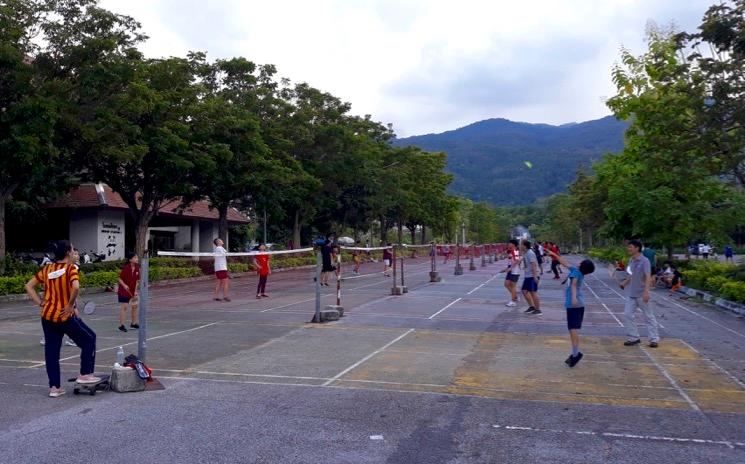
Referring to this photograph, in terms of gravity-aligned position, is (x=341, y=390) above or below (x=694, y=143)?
below

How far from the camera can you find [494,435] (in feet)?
21.5

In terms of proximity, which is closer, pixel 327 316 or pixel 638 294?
pixel 638 294

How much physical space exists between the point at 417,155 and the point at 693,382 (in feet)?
186

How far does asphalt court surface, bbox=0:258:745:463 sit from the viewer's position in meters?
6.27

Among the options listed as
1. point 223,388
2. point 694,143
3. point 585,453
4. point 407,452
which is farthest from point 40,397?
point 694,143

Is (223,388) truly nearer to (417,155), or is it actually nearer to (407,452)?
(407,452)

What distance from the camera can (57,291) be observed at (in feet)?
25.8

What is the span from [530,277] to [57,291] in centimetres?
1160

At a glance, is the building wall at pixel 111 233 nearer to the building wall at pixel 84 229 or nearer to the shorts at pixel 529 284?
the building wall at pixel 84 229

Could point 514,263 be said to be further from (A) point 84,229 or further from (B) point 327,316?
(A) point 84,229

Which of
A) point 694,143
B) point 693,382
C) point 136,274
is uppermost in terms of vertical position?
point 694,143

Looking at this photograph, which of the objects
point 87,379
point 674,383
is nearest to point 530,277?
point 674,383

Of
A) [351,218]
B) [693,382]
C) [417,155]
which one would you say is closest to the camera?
[693,382]

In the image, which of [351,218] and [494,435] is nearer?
[494,435]
